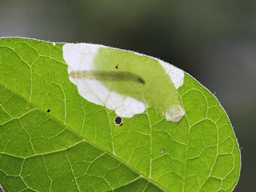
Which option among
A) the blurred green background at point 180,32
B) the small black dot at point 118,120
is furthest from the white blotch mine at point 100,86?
the blurred green background at point 180,32

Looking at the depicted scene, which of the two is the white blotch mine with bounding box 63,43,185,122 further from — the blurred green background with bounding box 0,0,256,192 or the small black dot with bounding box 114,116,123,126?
the blurred green background with bounding box 0,0,256,192

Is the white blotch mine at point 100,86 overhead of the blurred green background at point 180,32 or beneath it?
beneath

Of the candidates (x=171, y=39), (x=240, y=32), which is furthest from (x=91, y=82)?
(x=240, y=32)

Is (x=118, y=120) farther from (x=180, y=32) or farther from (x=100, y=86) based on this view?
(x=180, y=32)

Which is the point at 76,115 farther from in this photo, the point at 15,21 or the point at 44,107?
the point at 15,21

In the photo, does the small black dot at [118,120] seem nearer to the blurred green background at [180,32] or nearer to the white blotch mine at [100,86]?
the white blotch mine at [100,86]

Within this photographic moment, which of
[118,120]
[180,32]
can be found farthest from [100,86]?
[180,32]
